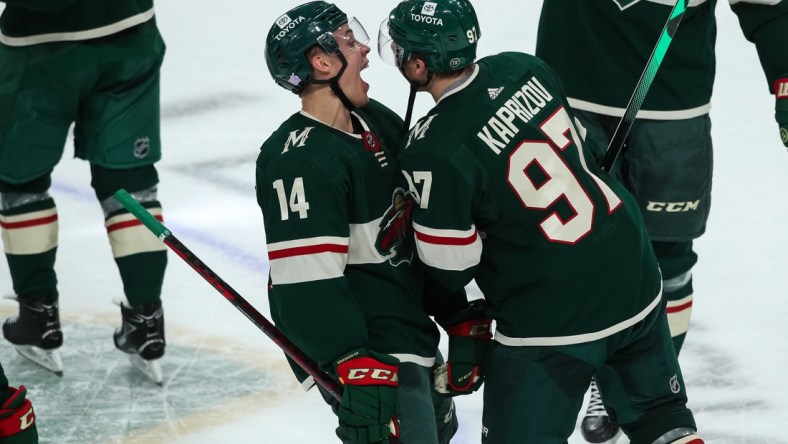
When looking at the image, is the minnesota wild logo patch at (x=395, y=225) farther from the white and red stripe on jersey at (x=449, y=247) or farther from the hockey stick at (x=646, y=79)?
the hockey stick at (x=646, y=79)

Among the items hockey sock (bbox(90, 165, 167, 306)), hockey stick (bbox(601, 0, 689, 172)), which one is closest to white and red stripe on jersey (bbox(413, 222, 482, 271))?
hockey stick (bbox(601, 0, 689, 172))

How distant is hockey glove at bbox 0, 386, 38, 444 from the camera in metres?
2.90

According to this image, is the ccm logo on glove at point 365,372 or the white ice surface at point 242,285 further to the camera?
the white ice surface at point 242,285

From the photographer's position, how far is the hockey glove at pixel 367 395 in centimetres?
268

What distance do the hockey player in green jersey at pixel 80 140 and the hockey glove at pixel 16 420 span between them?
4.24 ft

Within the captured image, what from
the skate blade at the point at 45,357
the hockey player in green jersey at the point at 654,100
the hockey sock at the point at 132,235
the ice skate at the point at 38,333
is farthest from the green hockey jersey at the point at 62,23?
the hockey player in green jersey at the point at 654,100

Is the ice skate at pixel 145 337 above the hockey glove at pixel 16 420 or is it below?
below

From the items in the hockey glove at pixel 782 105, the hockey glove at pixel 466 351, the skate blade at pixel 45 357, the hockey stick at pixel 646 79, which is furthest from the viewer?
the skate blade at pixel 45 357

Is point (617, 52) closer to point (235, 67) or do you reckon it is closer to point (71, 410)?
point (71, 410)

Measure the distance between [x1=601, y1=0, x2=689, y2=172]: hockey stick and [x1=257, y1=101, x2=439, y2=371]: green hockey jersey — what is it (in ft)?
2.13

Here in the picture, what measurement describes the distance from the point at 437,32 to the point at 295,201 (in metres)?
0.44

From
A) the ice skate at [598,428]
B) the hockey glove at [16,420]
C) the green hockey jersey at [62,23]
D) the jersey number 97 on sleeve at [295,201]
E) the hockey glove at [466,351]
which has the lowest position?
the ice skate at [598,428]

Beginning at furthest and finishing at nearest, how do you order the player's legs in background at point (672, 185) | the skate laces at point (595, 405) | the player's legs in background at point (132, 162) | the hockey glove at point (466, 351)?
the player's legs in background at point (132, 162), the skate laces at point (595, 405), the player's legs in background at point (672, 185), the hockey glove at point (466, 351)

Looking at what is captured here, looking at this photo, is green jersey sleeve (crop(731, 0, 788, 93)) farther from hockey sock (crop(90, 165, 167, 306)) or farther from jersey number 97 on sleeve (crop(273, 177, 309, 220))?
hockey sock (crop(90, 165, 167, 306))
